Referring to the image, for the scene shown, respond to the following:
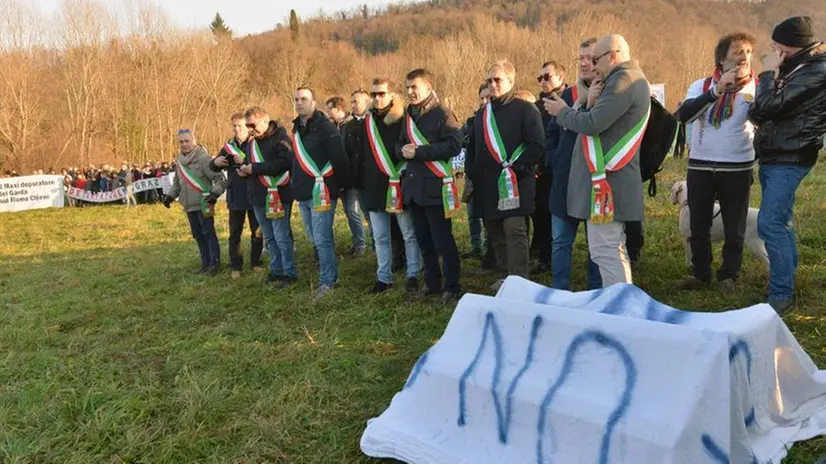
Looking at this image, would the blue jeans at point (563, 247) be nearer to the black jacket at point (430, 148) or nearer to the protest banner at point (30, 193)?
the black jacket at point (430, 148)

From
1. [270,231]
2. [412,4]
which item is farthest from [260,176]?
[412,4]

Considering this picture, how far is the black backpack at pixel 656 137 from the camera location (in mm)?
4289

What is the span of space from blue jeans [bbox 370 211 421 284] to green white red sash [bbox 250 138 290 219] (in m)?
1.28

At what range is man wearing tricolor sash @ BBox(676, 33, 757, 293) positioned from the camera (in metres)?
4.61

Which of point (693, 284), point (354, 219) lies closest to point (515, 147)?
point (693, 284)

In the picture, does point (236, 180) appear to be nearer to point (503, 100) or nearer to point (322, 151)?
point (322, 151)

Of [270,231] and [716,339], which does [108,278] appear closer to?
[270,231]

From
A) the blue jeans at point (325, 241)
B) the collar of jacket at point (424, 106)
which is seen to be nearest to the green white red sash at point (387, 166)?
the collar of jacket at point (424, 106)

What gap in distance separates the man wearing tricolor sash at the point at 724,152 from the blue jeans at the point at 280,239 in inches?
169

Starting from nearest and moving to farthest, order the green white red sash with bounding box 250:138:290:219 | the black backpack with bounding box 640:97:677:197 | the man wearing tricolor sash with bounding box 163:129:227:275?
the black backpack with bounding box 640:97:677:197
the green white red sash with bounding box 250:138:290:219
the man wearing tricolor sash with bounding box 163:129:227:275

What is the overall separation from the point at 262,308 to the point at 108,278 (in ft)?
12.4

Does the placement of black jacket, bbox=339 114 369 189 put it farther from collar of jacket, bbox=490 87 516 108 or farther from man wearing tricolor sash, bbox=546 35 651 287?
man wearing tricolor sash, bbox=546 35 651 287

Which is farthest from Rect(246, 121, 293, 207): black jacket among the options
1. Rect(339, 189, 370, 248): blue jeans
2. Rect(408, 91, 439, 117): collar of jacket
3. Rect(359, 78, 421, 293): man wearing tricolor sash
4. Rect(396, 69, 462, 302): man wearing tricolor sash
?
Rect(408, 91, 439, 117): collar of jacket

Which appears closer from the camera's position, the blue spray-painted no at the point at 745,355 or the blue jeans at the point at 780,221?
the blue spray-painted no at the point at 745,355
